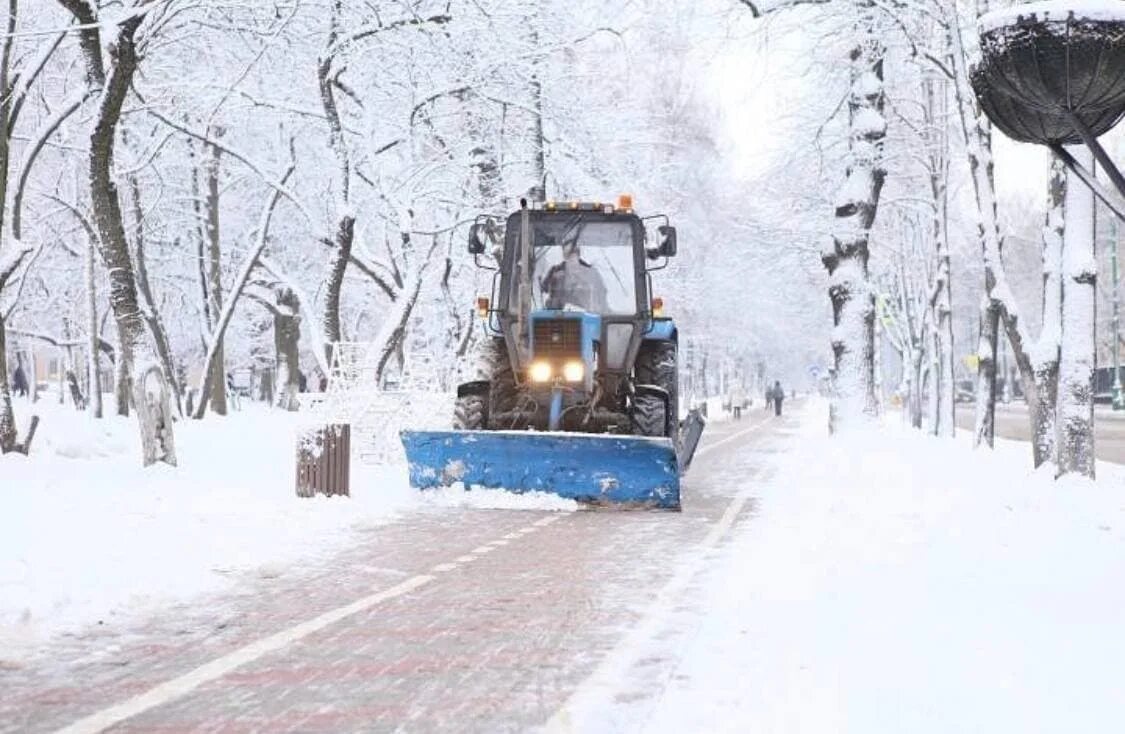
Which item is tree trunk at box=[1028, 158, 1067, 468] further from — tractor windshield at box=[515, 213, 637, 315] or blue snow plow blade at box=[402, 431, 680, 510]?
blue snow plow blade at box=[402, 431, 680, 510]

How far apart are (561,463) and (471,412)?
1.44 metres

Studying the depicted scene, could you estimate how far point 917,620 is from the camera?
6.52 m

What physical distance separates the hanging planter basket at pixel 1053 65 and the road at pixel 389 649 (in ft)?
12.0

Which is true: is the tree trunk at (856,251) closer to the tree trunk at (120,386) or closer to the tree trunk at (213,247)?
the tree trunk at (213,247)

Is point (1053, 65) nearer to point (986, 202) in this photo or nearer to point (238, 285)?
point (986, 202)

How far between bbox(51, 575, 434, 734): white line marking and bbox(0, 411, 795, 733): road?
15 mm

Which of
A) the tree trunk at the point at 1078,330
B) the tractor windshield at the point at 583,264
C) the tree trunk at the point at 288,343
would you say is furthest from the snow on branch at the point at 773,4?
the tree trunk at the point at 288,343

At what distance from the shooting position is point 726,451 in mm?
24891

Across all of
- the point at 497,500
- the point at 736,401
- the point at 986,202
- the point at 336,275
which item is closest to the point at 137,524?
the point at 497,500

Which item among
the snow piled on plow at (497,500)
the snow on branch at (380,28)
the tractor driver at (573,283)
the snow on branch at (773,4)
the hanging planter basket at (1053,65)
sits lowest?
the snow piled on plow at (497,500)

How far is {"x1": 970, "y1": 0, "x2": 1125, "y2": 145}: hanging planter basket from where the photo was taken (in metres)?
6.77

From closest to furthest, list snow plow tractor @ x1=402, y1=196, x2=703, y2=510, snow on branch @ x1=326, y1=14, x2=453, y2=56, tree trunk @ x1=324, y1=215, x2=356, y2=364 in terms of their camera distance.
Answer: snow plow tractor @ x1=402, y1=196, x2=703, y2=510
snow on branch @ x1=326, y1=14, x2=453, y2=56
tree trunk @ x1=324, y1=215, x2=356, y2=364

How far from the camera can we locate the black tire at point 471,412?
13406mm

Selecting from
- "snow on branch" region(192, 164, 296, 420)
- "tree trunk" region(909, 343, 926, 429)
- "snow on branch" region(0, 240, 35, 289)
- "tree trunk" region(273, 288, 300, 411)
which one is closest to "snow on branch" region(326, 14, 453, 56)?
"snow on branch" region(192, 164, 296, 420)
